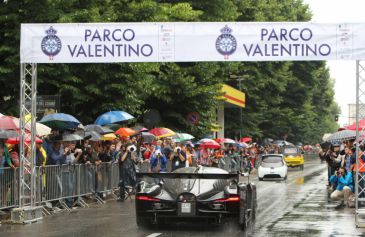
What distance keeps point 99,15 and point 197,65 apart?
34.9 ft

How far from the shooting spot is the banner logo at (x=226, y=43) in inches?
657

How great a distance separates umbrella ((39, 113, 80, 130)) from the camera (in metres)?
21.3

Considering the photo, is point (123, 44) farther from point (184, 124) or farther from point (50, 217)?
point (184, 124)

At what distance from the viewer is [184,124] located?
121 feet

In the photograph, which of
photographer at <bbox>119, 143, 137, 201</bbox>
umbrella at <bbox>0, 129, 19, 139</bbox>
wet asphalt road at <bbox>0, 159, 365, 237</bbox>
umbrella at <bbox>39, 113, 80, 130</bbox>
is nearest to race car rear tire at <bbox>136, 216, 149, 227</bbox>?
wet asphalt road at <bbox>0, 159, 365, 237</bbox>

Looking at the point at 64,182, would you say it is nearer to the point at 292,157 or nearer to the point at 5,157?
the point at 5,157

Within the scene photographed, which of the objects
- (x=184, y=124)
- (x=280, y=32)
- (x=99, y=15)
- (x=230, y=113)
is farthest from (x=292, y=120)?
(x=280, y=32)

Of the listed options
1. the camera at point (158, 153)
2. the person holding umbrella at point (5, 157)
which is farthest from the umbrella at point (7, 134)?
the camera at point (158, 153)

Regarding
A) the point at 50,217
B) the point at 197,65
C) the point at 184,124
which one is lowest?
the point at 50,217

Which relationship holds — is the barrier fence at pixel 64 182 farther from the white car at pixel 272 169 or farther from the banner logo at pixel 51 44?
the white car at pixel 272 169

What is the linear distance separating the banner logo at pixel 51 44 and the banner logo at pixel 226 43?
3.76 meters

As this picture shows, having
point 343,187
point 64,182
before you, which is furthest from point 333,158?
point 64,182

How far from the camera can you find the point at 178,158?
22953 millimetres

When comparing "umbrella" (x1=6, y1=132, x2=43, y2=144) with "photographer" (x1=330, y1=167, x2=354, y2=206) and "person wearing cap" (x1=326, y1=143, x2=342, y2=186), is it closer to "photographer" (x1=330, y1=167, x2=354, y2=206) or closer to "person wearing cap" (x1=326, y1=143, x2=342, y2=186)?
"photographer" (x1=330, y1=167, x2=354, y2=206)
